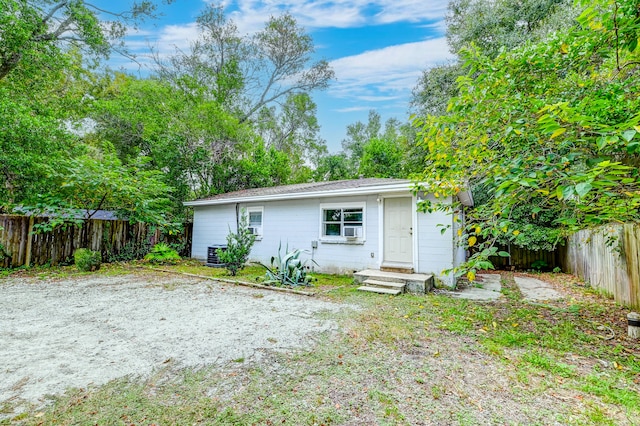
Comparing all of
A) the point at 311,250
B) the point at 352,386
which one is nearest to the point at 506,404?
the point at 352,386

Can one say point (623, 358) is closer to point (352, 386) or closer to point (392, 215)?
point (352, 386)

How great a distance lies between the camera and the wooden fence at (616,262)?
4457 mm

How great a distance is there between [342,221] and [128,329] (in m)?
5.74

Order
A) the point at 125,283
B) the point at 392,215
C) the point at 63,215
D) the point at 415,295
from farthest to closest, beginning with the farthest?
the point at 63,215
the point at 392,215
the point at 125,283
the point at 415,295

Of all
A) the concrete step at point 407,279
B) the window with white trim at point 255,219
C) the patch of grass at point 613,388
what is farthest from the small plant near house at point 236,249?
the patch of grass at point 613,388

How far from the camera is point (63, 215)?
8.48 meters

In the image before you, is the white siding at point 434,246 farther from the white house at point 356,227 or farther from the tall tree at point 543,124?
the tall tree at point 543,124

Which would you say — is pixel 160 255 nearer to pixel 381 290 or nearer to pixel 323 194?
pixel 323 194

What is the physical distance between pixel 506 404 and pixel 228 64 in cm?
1990

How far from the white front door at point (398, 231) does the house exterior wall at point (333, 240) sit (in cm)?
18

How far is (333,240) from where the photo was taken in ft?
27.8

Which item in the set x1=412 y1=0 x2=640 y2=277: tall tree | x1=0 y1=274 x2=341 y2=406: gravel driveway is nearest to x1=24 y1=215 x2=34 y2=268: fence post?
x1=0 y1=274 x2=341 y2=406: gravel driveway

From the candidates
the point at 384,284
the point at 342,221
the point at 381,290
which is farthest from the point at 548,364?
the point at 342,221

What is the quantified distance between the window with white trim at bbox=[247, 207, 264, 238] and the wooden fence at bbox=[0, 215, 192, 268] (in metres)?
3.59
